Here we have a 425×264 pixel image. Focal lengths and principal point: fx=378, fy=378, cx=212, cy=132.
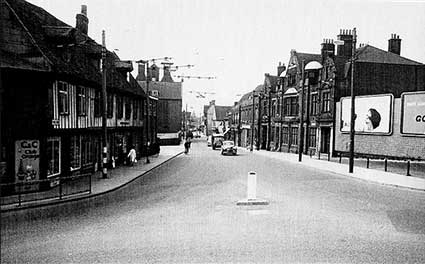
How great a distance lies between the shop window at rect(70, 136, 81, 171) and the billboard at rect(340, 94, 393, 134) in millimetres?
19699

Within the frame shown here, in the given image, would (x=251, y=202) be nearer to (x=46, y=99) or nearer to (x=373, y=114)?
(x=46, y=99)

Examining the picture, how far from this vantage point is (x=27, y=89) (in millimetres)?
13695

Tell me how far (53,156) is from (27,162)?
1961 mm

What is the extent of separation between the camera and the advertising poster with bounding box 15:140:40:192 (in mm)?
13750

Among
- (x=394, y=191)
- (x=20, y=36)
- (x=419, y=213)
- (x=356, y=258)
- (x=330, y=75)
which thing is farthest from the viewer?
(x=330, y=75)

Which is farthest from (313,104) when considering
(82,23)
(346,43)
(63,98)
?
(63,98)

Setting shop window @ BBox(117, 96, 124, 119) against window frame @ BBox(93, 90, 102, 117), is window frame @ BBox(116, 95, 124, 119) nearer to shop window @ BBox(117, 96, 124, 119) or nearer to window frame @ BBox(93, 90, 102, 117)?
shop window @ BBox(117, 96, 124, 119)

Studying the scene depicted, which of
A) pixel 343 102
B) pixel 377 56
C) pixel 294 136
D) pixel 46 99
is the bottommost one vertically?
pixel 294 136

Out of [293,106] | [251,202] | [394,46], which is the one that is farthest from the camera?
[293,106]

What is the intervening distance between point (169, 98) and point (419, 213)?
53.3 m

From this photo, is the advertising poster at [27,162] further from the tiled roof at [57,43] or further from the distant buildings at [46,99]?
the tiled roof at [57,43]

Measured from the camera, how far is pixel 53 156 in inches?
630

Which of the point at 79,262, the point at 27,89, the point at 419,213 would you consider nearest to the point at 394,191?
the point at 419,213

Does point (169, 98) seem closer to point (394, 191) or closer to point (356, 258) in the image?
point (394, 191)
